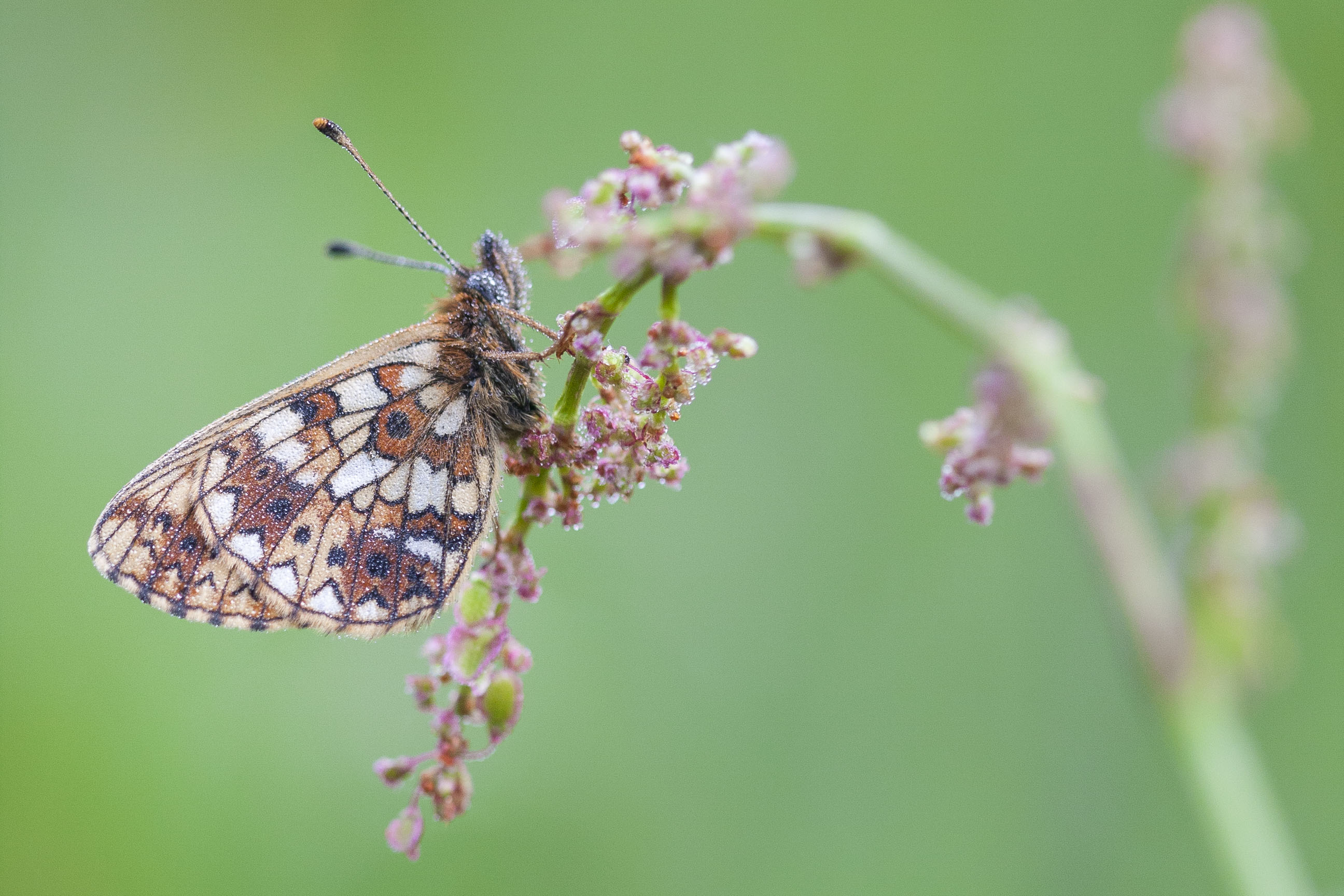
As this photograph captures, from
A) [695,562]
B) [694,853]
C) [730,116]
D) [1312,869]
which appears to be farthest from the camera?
[730,116]

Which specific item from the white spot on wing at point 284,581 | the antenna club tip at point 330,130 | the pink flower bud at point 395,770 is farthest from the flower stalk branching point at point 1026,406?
the antenna club tip at point 330,130

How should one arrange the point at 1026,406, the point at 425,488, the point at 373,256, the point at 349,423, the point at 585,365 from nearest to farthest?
the point at 1026,406 → the point at 585,365 → the point at 373,256 → the point at 425,488 → the point at 349,423

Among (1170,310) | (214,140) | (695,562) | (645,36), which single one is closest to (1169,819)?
(695,562)

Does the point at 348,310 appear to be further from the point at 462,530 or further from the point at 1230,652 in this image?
the point at 1230,652

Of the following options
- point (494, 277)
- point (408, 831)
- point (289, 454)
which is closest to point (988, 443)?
point (408, 831)

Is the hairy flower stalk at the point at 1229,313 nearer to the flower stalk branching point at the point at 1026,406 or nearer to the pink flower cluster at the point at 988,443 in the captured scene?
the flower stalk branching point at the point at 1026,406

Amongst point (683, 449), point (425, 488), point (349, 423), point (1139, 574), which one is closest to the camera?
point (1139, 574)

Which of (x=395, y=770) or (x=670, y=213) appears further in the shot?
(x=395, y=770)

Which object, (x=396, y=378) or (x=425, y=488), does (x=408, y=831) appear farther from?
(x=396, y=378)
